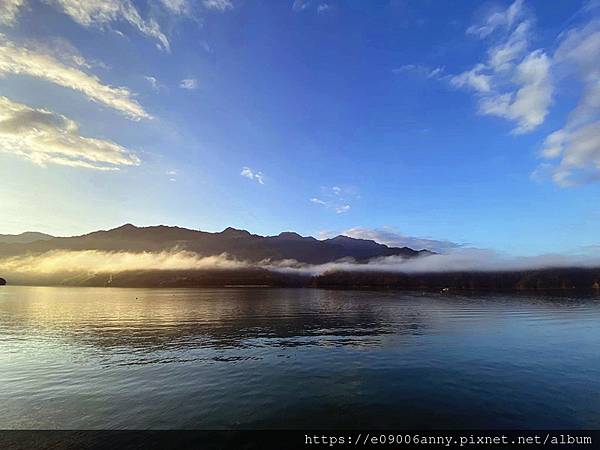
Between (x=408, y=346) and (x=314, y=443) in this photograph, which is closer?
(x=314, y=443)

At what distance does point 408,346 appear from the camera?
5688cm

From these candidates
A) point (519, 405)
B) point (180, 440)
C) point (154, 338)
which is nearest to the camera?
point (180, 440)

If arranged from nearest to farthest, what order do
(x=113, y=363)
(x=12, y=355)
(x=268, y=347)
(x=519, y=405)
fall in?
(x=519, y=405) < (x=113, y=363) < (x=12, y=355) < (x=268, y=347)

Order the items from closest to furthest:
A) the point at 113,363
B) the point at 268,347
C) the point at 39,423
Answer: the point at 39,423, the point at 113,363, the point at 268,347

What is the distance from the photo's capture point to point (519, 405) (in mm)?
30344

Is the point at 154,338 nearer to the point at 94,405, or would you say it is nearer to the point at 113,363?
the point at 113,363

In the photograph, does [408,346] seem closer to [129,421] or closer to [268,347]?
[268,347]

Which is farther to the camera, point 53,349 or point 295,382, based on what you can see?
point 53,349

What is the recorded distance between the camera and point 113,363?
4650cm

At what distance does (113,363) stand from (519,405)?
49.4m

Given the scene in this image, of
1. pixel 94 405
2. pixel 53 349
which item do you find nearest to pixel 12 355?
pixel 53 349

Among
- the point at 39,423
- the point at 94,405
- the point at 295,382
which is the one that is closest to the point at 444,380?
the point at 295,382

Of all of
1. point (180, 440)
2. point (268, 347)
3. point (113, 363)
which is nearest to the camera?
point (180, 440)

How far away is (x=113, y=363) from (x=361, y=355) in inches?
1406
